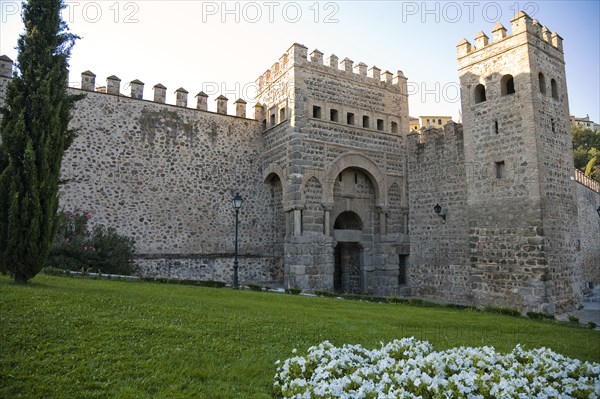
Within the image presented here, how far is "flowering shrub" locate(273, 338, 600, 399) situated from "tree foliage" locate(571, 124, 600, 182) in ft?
110

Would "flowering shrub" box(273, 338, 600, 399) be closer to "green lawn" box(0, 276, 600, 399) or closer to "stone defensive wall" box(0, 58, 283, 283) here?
"green lawn" box(0, 276, 600, 399)

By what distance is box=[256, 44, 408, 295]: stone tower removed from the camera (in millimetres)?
15477

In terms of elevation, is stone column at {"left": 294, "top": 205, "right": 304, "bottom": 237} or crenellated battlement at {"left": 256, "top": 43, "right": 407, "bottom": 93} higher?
crenellated battlement at {"left": 256, "top": 43, "right": 407, "bottom": 93}

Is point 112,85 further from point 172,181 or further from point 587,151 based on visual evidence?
point 587,151

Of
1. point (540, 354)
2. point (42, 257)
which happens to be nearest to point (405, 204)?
point (540, 354)

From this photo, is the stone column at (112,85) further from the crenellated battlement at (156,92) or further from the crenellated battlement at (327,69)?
the crenellated battlement at (327,69)

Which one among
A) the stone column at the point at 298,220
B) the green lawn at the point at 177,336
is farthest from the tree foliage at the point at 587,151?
the green lawn at the point at 177,336

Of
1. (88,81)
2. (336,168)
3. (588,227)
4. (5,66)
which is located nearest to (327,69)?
(336,168)

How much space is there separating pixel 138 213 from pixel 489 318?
12.2 meters

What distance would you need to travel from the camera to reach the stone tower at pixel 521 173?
→ 1272cm

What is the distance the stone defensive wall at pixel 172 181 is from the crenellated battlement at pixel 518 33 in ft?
30.1

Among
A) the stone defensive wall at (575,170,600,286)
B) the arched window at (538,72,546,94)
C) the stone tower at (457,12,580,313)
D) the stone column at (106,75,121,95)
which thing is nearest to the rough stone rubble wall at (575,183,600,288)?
the stone defensive wall at (575,170,600,286)

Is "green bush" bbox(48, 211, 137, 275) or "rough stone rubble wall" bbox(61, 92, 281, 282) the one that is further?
"rough stone rubble wall" bbox(61, 92, 281, 282)

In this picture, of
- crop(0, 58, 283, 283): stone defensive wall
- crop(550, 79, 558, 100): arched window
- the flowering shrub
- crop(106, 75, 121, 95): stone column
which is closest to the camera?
the flowering shrub
